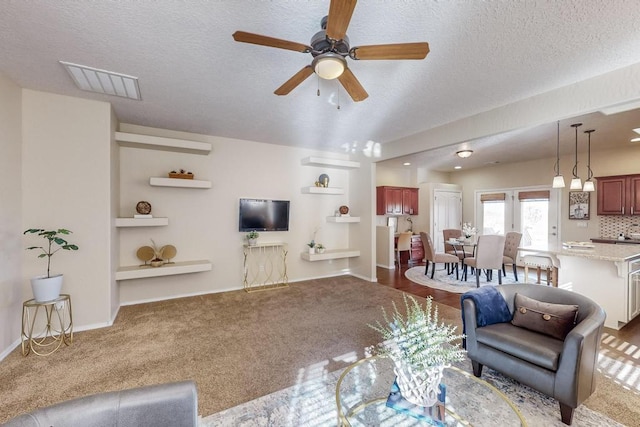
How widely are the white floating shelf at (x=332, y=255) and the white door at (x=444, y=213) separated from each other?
10.8 ft

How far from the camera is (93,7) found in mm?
1742

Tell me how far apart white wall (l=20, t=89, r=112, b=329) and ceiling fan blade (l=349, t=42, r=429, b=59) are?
3.16 m

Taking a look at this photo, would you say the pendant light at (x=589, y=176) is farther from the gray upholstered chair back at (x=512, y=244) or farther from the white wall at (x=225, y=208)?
the white wall at (x=225, y=208)

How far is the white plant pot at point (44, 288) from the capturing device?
8.68 feet

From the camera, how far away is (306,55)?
A: 228 centimetres

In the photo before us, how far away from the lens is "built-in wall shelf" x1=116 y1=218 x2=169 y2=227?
3.64m

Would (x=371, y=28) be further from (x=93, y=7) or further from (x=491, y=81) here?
(x=93, y=7)

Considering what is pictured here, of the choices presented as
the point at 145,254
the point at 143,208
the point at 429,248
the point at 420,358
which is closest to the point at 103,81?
the point at 143,208

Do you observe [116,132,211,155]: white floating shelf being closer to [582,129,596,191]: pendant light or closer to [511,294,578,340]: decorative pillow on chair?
[511,294,578,340]: decorative pillow on chair

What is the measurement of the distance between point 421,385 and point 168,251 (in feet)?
13.2

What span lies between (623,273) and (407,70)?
345cm

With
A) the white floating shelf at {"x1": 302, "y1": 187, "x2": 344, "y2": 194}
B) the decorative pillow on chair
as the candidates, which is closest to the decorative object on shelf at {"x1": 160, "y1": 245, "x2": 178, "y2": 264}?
the white floating shelf at {"x1": 302, "y1": 187, "x2": 344, "y2": 194}

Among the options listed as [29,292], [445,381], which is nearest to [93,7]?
[29,292]

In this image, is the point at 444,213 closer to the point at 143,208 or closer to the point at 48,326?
the point at 143,208
